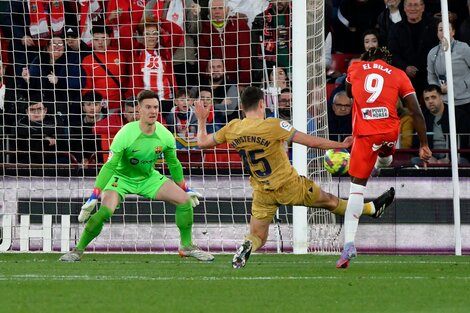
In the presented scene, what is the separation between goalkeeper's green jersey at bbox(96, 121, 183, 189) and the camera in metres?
13.7

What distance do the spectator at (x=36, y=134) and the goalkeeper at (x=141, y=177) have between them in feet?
10.5

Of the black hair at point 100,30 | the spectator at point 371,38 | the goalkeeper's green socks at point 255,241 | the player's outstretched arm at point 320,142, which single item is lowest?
the goalkeeper's green socks at point 255,241

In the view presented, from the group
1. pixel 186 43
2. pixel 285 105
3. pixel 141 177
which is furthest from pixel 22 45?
pixel 141 177

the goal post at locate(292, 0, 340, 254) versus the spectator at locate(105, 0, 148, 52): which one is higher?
the spectator at locate(105, 0, 148, 52)

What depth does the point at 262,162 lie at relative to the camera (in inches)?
477

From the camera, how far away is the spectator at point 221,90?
56.9ft

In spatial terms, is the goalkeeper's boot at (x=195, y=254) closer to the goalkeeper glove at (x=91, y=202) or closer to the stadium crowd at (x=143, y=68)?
the goalkeeper glove at (x=91, y=202)

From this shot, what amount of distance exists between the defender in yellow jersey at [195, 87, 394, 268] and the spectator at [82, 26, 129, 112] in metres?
5.51

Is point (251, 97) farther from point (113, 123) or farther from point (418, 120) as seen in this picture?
point (113, 123)

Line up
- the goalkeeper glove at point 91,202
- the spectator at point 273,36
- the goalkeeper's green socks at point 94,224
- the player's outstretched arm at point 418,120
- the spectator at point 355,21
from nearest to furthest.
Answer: the player's outstretched arm at point 418,120 → the goalkeeper glove at point 91,202 → the goalkeeper's green socks at point 94,224 → the spectator at point 273,36 → the spectator at point 355,21

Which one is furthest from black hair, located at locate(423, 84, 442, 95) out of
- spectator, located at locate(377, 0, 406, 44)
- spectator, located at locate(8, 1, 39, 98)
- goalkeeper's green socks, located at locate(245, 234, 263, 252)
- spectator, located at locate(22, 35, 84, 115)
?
goalkeeper's green socks, located at locate(245, 234, 263, 252)

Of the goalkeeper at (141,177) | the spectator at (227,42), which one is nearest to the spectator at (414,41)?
the spectator at (227,42)

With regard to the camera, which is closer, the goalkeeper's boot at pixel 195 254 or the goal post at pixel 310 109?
the goalkeeper's boot at pixel 195 254

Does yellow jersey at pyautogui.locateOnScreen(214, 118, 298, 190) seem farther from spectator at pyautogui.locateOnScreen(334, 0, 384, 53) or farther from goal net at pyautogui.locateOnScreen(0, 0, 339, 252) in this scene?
spectator at pyautogui.locateOnScreen(334, 0, 384, 53)
